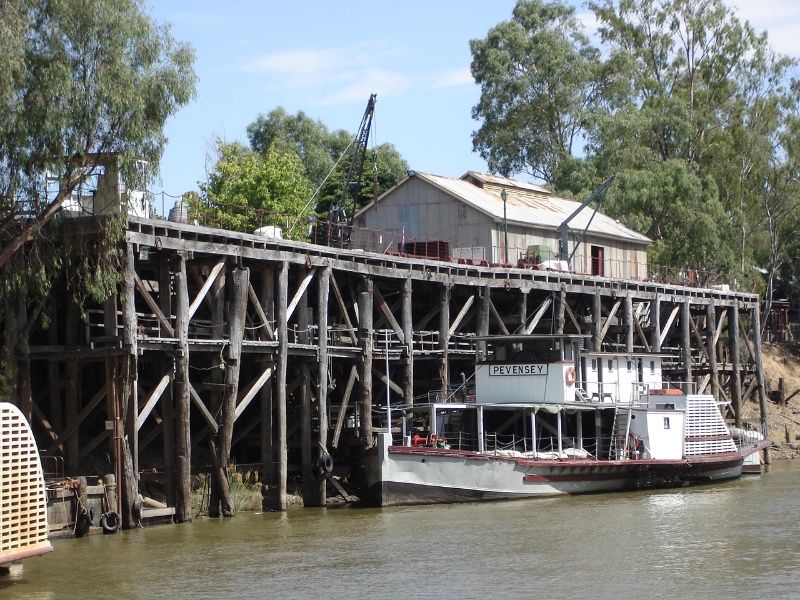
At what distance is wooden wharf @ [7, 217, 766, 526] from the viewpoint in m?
33.4

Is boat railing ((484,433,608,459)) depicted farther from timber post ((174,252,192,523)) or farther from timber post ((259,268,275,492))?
timber post ((174,252,192,523))

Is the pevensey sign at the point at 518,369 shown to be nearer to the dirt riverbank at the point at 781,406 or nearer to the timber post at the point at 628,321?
the timber post at the point at 628,321

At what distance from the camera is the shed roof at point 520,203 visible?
2175 inches

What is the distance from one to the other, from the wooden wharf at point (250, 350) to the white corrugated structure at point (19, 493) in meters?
7.33

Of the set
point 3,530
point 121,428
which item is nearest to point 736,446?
point 121,428

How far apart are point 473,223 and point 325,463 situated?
1935 centimetres

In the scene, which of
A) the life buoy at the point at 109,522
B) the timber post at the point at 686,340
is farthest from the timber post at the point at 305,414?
the timber post at the point at 686,340

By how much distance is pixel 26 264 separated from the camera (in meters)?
32.4

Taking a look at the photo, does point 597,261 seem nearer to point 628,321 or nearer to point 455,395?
point 628,321

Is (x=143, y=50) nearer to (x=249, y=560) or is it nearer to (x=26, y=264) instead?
(x=26, y=264)

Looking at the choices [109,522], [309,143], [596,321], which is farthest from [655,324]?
[309,143]

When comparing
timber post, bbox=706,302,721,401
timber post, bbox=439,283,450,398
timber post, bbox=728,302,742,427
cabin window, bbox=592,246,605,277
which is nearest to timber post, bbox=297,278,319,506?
timber post, bbox=439,283,450,398

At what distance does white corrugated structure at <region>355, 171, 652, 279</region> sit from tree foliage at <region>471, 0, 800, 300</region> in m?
15.0

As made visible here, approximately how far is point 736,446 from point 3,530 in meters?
31.6
